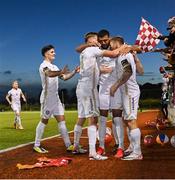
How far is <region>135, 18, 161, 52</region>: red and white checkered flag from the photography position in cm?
1583

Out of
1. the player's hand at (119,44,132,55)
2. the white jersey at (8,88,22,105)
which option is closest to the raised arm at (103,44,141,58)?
the player's hand at (119,44,132,55)

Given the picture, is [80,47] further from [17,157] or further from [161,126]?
[161,126]

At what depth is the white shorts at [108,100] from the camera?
912 centimetres

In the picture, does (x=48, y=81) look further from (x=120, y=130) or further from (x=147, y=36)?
(x=147, y=36)

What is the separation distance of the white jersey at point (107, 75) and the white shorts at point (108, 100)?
4.6 inches

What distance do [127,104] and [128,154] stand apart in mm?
1276

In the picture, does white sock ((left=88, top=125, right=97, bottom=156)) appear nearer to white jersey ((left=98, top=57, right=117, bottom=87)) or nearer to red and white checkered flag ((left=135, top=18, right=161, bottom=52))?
white jersey ((left=98, top=57, right=117, bottom=87))

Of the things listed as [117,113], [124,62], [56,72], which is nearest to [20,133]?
[56,72]

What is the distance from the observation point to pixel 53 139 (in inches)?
547

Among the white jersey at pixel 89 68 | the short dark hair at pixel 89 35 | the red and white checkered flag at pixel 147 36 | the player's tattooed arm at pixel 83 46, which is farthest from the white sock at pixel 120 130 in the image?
the red and white checkered flag at pixel 147 36

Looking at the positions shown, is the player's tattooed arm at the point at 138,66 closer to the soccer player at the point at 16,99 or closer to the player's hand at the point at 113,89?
the player's hand at the point at 113,89

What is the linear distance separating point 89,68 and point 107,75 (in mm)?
453

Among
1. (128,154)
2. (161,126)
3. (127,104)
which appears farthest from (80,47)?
(161,126)

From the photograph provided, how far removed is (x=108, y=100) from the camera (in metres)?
9.30
